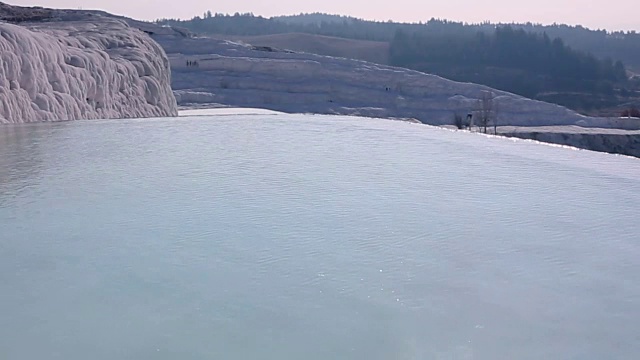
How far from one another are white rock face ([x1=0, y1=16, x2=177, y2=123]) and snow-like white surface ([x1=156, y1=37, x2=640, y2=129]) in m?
7.31

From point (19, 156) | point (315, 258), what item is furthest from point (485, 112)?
point (315, 258)

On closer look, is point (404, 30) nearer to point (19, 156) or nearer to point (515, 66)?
point (515, 66)

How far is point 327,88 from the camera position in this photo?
20125mm

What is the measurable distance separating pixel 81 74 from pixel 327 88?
12640 mm

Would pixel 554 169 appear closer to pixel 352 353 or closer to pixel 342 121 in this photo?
pixel 352 353

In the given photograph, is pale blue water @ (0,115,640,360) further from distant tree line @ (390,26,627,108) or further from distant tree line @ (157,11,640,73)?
distant tree line @ (157,11,640,73)

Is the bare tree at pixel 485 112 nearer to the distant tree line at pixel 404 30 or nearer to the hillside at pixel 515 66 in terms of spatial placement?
the hillside at pixel 515 66

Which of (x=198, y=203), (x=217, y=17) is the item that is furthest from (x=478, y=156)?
(x=217, y=17)

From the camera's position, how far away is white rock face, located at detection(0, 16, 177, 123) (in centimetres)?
659

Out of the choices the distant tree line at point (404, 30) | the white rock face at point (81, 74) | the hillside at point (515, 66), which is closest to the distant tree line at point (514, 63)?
the hillside at point (515, 66)

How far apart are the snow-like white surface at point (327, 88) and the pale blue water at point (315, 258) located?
45.5 feet

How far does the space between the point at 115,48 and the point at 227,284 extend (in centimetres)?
823

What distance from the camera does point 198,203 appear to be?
3080 mm

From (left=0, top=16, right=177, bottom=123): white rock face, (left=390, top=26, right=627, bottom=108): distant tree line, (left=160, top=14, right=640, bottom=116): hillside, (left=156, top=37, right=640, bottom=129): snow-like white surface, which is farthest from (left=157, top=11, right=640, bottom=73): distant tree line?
(left=0, top=16, right=177, bottom=123): white rock face
